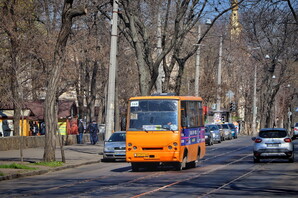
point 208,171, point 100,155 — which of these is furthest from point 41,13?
point 208,171

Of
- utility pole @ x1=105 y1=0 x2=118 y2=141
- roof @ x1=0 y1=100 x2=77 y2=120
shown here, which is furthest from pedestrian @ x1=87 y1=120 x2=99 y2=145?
utility pole @ x1=105 y1=0 x2=118 y2=141

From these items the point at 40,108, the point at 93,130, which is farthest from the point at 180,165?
the point at 40,108

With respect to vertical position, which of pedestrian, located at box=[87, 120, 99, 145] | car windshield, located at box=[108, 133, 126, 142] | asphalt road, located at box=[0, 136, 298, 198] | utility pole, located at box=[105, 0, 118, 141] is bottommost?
asphalt road, located at box=[0, 136, 298, 198]

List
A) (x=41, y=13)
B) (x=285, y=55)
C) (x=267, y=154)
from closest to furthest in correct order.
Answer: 1. (x=267, y=154)
2. (x=41, y=13)
3. (x=285, y=55)

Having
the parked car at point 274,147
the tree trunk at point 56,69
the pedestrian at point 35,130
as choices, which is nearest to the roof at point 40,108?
the pedestrian at point 35,130

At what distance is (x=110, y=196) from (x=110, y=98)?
18283 mm

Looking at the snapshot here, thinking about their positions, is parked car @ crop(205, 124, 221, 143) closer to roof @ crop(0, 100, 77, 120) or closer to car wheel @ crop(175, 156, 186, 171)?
roof @ crop(0, 100, 77, 120)

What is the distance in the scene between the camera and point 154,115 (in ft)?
88.3

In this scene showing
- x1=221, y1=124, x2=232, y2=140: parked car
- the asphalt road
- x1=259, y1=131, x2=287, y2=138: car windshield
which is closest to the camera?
the asphalt road

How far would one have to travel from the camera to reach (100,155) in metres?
38.1

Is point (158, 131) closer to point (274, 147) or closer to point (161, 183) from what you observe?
point (161, 183)

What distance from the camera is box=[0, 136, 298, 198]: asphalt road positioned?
58.9ft

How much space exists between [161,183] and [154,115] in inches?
240

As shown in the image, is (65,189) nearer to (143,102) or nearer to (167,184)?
(167,184)
